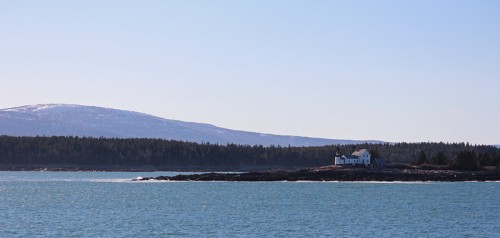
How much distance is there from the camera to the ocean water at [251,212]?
2603 inches

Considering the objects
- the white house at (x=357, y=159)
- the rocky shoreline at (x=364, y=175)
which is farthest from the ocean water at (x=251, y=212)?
the white house at (x=357, y=159)

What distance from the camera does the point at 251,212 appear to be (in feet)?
274

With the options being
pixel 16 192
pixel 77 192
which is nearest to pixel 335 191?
pixel 77 192

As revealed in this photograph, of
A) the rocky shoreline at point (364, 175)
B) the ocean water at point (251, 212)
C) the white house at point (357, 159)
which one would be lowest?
the ocean water at point (251, 212)

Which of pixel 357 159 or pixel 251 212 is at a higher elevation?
pixel 357 159

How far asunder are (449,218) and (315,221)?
11966mm

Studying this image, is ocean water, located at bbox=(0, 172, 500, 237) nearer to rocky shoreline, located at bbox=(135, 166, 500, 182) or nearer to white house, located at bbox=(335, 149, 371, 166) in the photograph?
rocky shoreline, located at bbox=(135, 166, 500, 182)

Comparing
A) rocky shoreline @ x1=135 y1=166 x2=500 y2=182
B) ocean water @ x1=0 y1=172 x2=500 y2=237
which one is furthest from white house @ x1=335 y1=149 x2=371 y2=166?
ocean water @ x1=0 y1=172 x2=500 y2=237

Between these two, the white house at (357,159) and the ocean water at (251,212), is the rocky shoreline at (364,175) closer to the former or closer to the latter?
the white house at (357,159)

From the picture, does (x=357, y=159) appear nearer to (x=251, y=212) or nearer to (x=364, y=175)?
(x=364, y=175)

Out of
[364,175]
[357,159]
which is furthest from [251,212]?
[357,159]

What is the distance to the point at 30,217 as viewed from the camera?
252 ft

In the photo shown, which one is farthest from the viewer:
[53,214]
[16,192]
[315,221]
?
[16,192]

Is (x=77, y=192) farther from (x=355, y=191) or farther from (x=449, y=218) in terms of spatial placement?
(x=449, y=218)
